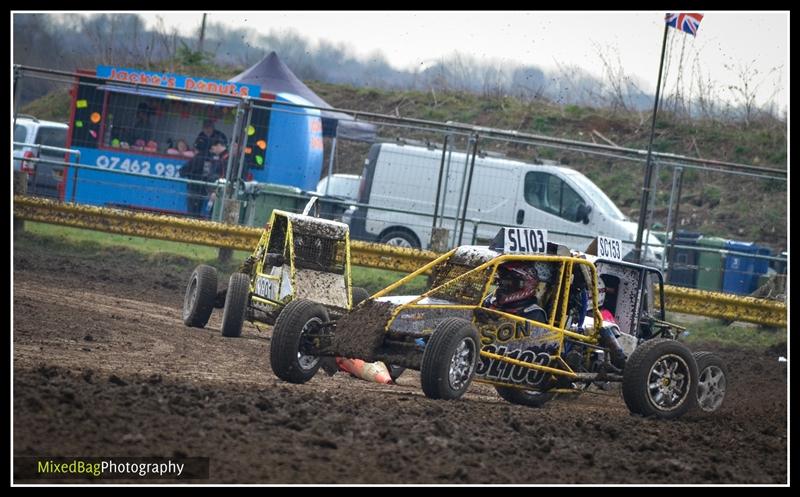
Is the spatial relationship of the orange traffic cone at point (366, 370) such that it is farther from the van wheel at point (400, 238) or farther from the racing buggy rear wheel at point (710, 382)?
the van wheel at point (400, 238)

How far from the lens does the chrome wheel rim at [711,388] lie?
987cm

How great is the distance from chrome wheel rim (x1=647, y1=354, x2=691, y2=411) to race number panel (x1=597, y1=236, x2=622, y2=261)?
1.23m

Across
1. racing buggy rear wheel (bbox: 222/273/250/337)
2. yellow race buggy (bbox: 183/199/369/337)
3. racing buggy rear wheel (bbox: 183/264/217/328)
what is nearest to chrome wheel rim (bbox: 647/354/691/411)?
yellow race buggy (bbox: 183/199/369/337)

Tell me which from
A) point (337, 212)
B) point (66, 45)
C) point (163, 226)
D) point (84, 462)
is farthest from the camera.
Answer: point (66, 45)

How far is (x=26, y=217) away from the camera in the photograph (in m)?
16.4

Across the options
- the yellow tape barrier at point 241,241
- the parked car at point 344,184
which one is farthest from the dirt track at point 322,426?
the parked car at point 344,184

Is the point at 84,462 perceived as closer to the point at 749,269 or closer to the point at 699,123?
the point at 749,269

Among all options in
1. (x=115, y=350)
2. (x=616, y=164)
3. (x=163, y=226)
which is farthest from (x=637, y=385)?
(x=616, y=164)

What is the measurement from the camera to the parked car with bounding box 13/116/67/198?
17.7 metres

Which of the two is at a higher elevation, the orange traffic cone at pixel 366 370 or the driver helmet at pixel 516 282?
the driver helmet at pixel 516 282

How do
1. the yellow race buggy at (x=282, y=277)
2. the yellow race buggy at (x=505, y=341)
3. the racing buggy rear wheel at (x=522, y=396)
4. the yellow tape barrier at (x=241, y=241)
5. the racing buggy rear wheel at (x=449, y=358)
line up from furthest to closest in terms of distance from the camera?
the yellow tape barrier at (x=241, y=241) → the yellow race buggy at (x=282, y=277) → the racing buggy rear wheel at (x=522, y=396) → the yellow race buggy at (x=505, y=341) → the racing buggy rear wheel at (x=449, y=358)

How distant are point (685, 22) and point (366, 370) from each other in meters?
7.68

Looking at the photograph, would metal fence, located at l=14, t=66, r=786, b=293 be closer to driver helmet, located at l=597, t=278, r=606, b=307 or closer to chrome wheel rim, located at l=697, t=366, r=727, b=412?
driver helmet, located at l=597, t=278, r=606, b=307

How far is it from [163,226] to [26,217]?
6.61 ft
